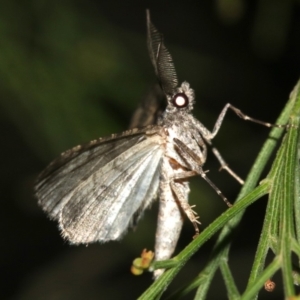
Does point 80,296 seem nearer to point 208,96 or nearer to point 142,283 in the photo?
point 142,283

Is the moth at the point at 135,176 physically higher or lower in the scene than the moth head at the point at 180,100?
lower

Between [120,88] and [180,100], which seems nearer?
[180,100]

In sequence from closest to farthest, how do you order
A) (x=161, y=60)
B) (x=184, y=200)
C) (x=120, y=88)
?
(x=161, y=60) → (x=184, y=200) → (x=120, y=88)

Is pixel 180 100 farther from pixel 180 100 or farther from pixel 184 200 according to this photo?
pixel 184 200

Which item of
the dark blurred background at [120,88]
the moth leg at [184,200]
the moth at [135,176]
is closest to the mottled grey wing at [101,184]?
the moth at [135,176]

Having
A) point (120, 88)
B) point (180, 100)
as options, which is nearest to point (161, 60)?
point (180, 100)

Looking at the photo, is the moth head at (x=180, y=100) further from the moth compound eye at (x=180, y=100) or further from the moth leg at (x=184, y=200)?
the moth leg at (x=184, y=200)
